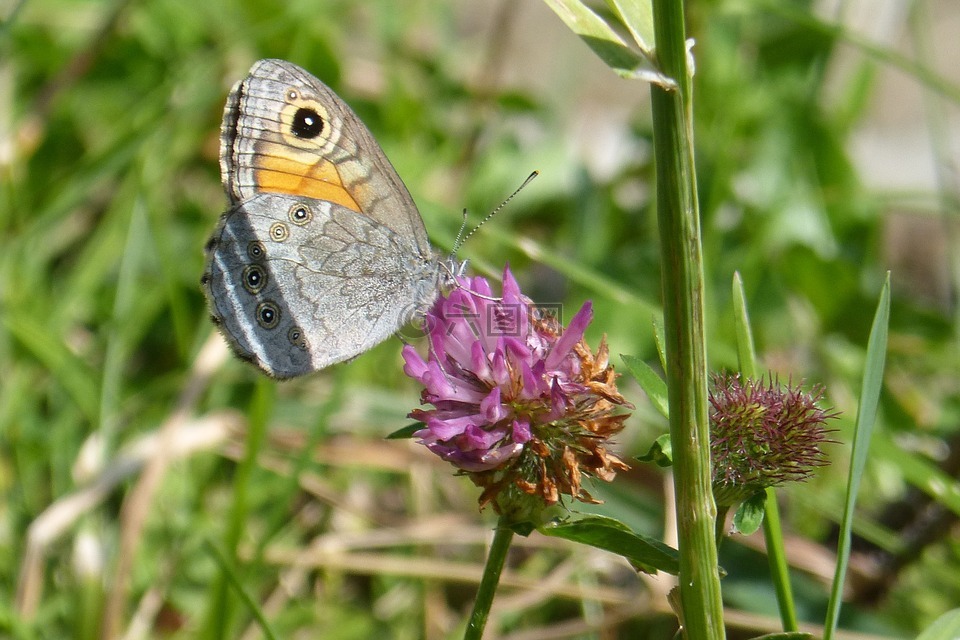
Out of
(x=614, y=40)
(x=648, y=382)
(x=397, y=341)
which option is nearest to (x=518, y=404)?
(x=648, y=382)

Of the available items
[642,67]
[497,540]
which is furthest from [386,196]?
[642,67]

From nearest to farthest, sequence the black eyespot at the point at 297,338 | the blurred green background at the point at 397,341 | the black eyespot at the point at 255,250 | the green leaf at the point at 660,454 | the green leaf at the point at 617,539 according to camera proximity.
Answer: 1. the green leaf at the point at 617,539
2. the green leaf at the point at 660,454
3. the black eyespot at the point at 297,338
4. the black eyespot at the point at 255,250
5. the blurred green background at the point at 397,341

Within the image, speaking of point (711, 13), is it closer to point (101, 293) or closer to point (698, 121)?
point (698, 121)

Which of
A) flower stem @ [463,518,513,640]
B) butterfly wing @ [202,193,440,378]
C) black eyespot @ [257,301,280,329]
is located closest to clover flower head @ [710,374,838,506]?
flower stem @ [463,518,513,640]

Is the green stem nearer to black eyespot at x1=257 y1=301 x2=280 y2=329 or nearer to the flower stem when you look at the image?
the flower stem

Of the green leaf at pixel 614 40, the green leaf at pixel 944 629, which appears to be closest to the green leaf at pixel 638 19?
the green leaf at pixel 614 40

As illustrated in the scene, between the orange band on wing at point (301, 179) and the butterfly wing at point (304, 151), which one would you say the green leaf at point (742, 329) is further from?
the orange band on wing at point (301, 179)

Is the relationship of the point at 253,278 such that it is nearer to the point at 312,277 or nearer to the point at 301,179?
the point at 312,277
